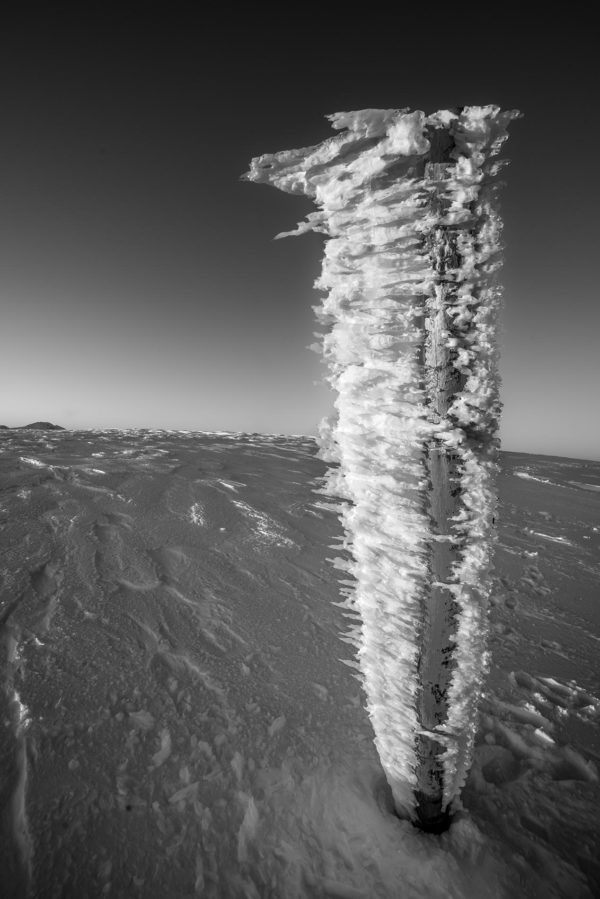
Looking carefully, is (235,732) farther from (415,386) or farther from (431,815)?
(415,386)

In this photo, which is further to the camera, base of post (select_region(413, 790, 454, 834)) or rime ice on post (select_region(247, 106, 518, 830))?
base of post (select_region(413, 790, 454, 834))

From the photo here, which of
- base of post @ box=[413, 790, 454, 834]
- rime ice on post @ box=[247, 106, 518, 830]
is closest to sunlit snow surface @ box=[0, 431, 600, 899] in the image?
base of post @ box=[413, 790, 454, 834]

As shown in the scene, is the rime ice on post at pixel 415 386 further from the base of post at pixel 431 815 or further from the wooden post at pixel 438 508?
the base of post at pixel 431 815

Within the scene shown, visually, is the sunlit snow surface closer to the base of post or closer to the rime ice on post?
the base of post

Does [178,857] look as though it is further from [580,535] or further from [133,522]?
[580,535]

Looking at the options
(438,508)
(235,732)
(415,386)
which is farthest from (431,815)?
(415,386)

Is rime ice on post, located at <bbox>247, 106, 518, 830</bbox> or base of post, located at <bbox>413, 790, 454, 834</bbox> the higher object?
rime ice on post, located at <bbox>247, 106, 518, 830</bbox>

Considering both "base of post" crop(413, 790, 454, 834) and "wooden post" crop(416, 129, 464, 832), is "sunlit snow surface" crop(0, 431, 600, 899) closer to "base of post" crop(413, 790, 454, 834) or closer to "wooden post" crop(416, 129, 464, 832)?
"base of post" crop(413, 790, 454, 834)

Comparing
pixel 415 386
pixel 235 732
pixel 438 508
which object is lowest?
pixel 235 732
